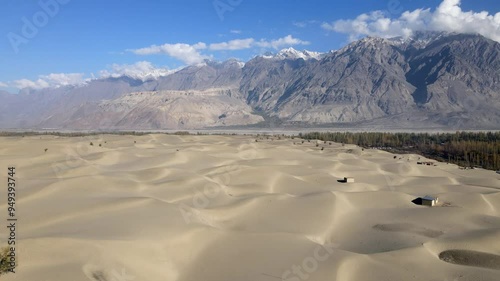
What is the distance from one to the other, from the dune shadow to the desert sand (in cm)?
7

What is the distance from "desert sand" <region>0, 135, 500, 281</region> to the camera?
15.2 meters

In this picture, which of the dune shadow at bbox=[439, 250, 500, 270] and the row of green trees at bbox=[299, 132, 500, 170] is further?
the row of green trees at bbox=[299, 132, 500, 170]

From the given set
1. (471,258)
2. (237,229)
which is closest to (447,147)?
(471,258)

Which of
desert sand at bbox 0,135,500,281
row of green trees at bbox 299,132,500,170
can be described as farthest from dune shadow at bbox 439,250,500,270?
row of green trees at bbox 299,132,500,170

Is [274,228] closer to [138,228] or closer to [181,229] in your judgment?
[181,229]

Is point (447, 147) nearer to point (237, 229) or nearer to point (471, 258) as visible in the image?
point (471, 258)

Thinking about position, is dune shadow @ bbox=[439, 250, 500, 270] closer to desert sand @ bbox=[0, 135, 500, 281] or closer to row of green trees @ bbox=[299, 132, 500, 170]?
desert sand @ bbox=[0, 135, 500, 281]

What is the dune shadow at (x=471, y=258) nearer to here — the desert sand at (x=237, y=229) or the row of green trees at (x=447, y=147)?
the desert sand at (x=237, y=229)

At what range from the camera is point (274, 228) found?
2264cm

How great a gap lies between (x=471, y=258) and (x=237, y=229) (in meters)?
11.4

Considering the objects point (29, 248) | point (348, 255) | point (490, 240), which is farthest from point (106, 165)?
point (490, 240)

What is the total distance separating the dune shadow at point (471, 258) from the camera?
17125 mm

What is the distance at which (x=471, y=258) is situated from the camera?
58.4ft

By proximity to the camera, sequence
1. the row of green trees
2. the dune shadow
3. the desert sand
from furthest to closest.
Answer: the row of green trees → the dune shadow → the desert sand
